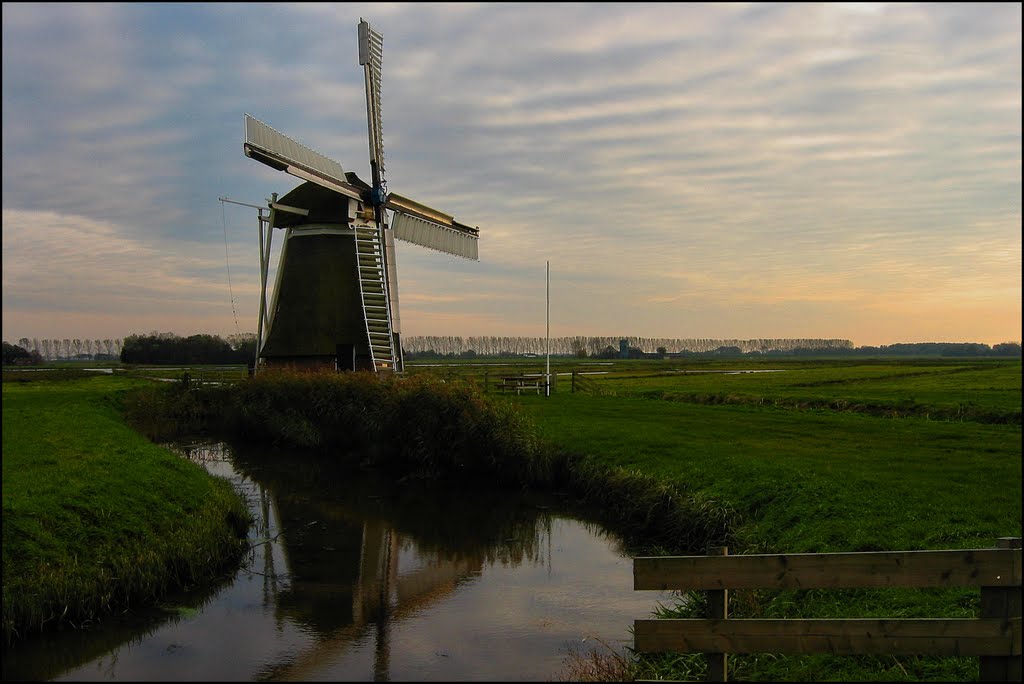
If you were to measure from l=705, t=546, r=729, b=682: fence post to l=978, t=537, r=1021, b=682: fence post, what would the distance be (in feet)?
5.18

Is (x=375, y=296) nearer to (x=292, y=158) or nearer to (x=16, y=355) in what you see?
(x=292, y=158)

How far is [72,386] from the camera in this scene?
1902cm

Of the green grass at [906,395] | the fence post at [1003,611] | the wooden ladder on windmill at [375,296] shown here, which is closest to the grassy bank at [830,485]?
the green grass at [906,395]

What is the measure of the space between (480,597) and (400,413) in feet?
32.9

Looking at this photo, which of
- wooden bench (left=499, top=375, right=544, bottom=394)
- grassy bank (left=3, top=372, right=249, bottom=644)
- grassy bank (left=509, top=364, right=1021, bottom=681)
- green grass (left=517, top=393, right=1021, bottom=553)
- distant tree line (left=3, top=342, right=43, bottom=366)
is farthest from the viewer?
wooden bench (left=499, top=375, right=544, bottom=394)

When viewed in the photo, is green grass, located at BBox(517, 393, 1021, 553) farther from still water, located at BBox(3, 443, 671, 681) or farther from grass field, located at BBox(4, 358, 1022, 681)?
still water, located at BBox(3, 443, 671, 681)

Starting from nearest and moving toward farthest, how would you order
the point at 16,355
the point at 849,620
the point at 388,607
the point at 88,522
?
the point at 849,620 → the point at 16,355 → the point at 388,607 → the point at 88,522

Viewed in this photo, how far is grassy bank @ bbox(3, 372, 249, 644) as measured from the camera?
8352 millimetres

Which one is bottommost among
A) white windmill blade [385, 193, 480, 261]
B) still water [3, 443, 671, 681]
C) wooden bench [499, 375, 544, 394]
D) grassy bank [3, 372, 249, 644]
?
still water [3, 443, 671, 681]

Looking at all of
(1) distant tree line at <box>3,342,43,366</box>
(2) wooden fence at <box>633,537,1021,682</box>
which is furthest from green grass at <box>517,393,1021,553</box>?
(1) distant tree line at <box>3,342,43,366</box>

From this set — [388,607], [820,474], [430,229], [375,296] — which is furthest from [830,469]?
[430,229]

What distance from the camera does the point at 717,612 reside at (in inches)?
204

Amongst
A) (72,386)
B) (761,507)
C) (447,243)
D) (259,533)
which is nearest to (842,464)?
(761,507)

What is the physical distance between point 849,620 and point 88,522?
882 cm
